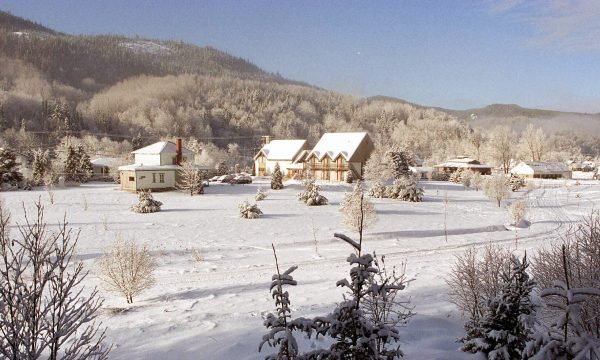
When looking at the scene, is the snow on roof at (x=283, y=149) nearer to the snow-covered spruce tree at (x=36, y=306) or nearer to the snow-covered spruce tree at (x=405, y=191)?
the snow-covered spruce tree at (x=405, y=191)

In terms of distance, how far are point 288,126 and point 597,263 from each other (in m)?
163

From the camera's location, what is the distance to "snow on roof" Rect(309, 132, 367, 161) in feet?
187

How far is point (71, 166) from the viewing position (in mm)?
55188

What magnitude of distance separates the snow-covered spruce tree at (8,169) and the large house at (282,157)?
36.3 m

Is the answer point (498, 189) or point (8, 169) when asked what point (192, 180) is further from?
point (498, 189)

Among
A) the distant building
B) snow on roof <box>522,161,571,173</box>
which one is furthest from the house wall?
snow on roof <box>522,161,571,173</box>

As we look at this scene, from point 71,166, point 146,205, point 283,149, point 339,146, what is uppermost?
point 283,149

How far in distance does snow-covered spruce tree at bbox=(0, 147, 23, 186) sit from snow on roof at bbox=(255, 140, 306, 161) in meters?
36.5

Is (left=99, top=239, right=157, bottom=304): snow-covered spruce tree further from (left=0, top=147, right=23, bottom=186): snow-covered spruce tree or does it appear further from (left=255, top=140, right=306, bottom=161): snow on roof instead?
(left=255, top=140, right=306, bottom=161): snow on roof

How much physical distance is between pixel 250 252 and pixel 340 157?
3777 centimetres

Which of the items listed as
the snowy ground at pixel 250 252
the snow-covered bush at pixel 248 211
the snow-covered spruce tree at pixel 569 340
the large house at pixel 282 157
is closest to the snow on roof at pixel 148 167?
the snowy ground at pixel 250 252

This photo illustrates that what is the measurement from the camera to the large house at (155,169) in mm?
44469

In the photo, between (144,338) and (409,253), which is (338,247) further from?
(144,338)

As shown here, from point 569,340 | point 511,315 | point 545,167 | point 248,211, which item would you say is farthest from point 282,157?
point 569,340
